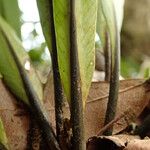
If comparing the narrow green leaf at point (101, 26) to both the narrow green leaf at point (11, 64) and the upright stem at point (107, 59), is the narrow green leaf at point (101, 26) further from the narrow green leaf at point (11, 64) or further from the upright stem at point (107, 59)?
the narrow green leaf at point (11, 64)

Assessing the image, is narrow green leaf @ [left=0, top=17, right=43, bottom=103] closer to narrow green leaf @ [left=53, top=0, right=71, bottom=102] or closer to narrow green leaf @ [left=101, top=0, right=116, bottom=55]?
A: narrow green leaf @ [left=53, top=0, right=71, bottom=102]

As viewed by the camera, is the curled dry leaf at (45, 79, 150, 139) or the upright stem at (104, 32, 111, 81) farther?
the upright stem at (104, 32, 111, 81)

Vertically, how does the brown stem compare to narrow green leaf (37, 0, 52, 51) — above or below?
below

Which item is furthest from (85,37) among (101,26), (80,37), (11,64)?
(101,26)

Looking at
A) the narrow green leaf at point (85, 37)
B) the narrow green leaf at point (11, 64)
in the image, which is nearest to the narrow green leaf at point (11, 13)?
the narrow green leaf at point (11, 64)

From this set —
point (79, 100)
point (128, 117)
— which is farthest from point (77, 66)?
point (128, 117)

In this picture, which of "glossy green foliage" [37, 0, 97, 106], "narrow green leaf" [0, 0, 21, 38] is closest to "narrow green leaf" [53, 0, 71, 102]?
"glossy green foliage" [37, 0, 97, 106]

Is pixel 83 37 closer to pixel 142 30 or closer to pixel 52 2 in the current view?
pixel 52 2
